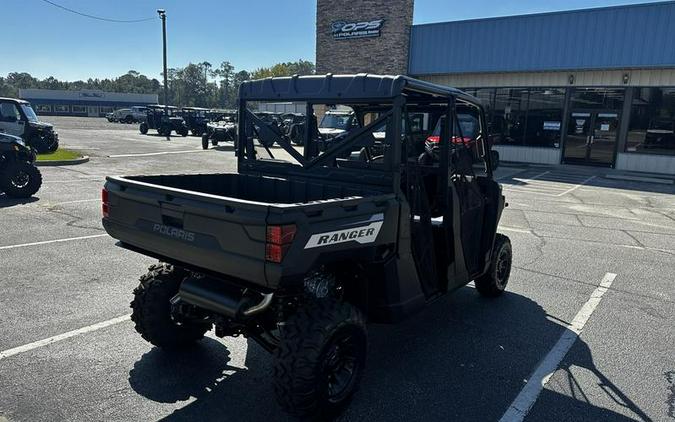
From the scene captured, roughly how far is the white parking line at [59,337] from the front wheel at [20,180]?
6883mm

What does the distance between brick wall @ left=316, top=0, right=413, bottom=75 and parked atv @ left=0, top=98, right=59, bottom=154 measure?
14816 mm

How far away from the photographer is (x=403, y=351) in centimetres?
401

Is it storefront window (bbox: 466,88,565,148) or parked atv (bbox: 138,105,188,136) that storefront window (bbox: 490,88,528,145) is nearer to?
storefront window (bbox: 466,88,565,148)

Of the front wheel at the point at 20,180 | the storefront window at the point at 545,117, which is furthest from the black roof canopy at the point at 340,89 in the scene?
the storefront window at the point at 545,117

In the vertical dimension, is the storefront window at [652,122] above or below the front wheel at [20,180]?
above

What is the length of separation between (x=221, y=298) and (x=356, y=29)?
24.8 metres

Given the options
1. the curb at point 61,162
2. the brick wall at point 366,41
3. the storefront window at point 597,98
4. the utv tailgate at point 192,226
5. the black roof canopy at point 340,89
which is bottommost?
the curb at point 61,162

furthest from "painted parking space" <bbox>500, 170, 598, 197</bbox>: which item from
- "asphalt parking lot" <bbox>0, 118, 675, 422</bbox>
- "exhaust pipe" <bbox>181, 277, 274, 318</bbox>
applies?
"exhaust pipe" <bbox>181, 277, 274, 318</bbox>

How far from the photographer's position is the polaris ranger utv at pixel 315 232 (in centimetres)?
276

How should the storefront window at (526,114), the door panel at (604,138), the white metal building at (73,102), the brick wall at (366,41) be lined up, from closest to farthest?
1. the door panel at (604,138)
2. the storefront window at (526,114)
3. the brick wall at (366,41)
4. the white metal building at (73,102)

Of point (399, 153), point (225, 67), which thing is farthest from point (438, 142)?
point (225, 67)

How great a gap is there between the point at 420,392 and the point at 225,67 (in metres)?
150

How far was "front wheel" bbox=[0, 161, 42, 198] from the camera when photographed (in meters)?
9.44

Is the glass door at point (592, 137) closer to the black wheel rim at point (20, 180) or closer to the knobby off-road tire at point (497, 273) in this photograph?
the knobby off-road tire at point (497, 273)
